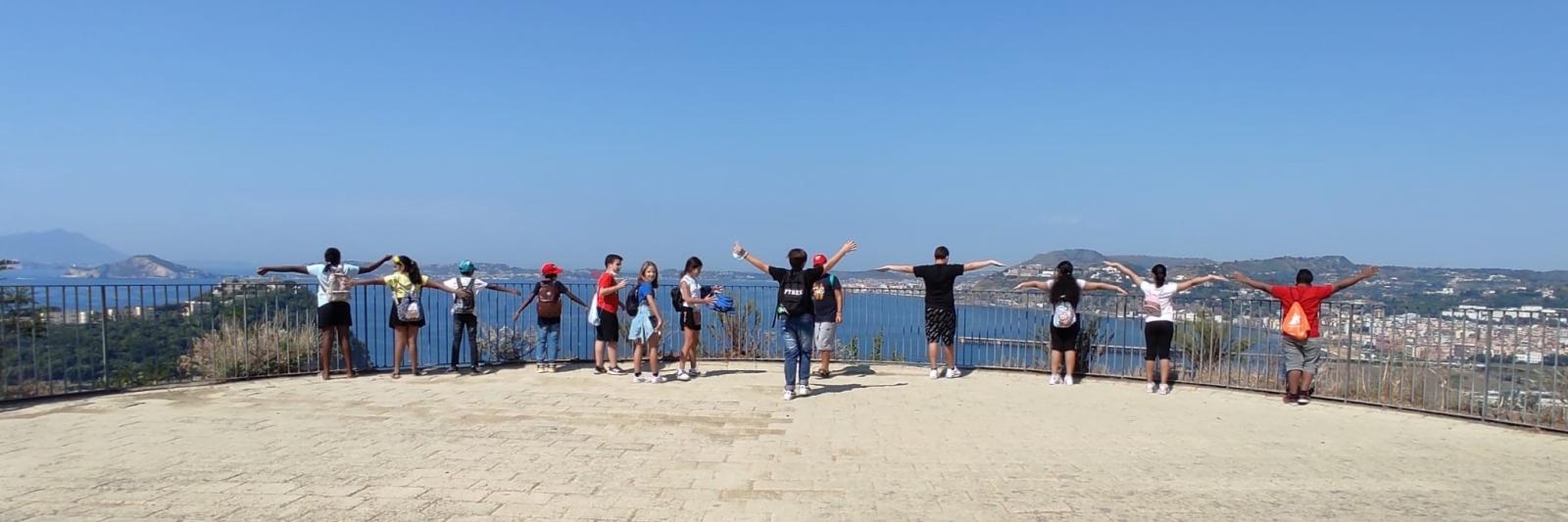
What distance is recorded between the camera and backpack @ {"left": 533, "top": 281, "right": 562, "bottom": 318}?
11133 mm

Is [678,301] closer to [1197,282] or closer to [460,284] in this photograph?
[460,284]

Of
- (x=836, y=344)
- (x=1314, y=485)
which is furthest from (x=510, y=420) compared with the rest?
(x=1314, y=485)

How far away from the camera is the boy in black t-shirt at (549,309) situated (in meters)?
11.2

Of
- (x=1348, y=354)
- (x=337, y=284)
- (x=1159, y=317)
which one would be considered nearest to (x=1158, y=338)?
(x=1159, y=317)

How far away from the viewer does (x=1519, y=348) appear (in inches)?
324

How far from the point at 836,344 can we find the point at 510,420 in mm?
6153

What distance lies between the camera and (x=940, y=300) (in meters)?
11.1

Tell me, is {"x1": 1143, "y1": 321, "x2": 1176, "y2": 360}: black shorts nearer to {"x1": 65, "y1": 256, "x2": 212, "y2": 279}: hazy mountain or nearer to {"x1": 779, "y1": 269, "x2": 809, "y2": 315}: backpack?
{"x1": 779, "y1": 269, "x2": 809, "y2": 315}: backpack

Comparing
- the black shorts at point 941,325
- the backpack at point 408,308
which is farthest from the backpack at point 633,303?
the black shorts at point 941,325

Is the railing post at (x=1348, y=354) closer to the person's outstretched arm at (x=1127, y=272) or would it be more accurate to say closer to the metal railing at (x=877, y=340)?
the metal railing at (x=877, y=340)

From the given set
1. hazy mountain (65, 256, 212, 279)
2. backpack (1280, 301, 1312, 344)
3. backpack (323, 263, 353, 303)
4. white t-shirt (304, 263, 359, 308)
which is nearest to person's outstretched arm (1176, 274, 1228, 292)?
backpack (1280, 301, 1312, 344)

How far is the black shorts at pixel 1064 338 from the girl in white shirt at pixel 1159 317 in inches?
33.9

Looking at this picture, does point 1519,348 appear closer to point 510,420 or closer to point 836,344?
point 836,344

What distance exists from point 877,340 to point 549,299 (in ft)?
17.2
